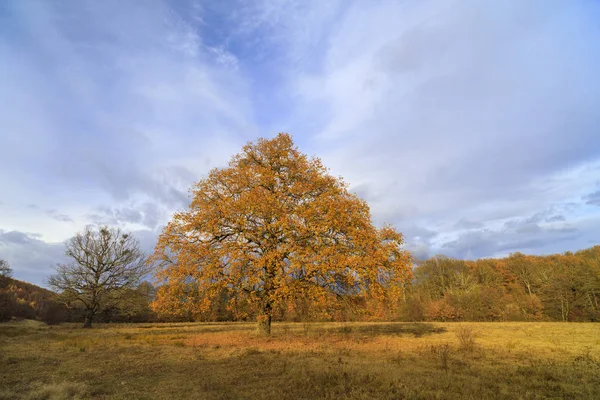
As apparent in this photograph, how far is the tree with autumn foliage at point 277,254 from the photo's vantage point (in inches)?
642

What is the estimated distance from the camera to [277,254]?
16203 mm

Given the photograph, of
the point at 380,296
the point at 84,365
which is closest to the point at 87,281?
the point at 84,365

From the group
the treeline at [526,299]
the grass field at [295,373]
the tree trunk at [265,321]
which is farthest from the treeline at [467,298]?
the grass field at [295,373]

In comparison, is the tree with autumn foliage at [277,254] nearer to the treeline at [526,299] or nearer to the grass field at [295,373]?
the grass field at [295,373]

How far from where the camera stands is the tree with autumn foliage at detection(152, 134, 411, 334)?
1631 centimetres

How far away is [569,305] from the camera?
52344 millimetres

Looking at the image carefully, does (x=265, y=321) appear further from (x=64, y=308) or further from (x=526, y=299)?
(x=526, y=299)


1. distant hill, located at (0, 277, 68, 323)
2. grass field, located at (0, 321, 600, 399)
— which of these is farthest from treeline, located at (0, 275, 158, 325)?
grass field, located at (0, 321, 600, 399)

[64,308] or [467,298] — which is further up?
[64,308]

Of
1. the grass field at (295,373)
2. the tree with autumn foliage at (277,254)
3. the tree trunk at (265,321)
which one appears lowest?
the grass field at (295,373)

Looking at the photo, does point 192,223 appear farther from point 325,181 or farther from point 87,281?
point 87,281

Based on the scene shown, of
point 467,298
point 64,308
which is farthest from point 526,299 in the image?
point 64,308

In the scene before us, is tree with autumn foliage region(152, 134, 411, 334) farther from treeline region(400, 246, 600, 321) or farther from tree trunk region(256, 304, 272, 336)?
treeline region(400, 246, 600, 321)

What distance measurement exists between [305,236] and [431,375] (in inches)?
352
